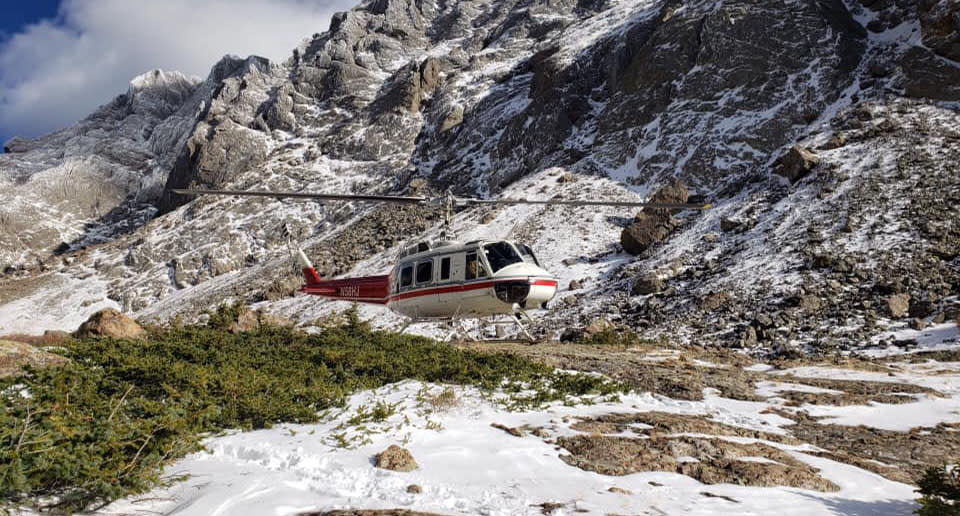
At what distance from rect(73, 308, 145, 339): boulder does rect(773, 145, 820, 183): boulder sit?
28282mm

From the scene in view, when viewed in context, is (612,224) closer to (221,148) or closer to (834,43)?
(834,43)

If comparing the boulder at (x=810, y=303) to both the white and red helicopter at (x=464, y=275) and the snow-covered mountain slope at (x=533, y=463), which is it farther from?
the snow-covered mountain slope at (x=533, y=463)

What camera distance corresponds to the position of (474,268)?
12734 millimetres

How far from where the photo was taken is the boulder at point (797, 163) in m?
25.8

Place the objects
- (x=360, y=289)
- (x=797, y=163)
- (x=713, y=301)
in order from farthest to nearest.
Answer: (x=797, y=163) < (x=713, y=301) < (x=360, y=289)

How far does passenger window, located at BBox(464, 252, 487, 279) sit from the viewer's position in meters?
12.6

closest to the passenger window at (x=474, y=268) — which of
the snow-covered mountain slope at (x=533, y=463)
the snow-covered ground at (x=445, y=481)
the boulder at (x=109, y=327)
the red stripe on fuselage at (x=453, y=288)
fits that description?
the red stripe on fuselage at (x=453, y=288)

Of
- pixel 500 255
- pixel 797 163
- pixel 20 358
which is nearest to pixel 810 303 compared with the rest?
pixel 500 255

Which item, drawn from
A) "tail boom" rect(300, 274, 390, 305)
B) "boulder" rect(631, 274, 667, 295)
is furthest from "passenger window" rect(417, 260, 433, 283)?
"boulder" rect(631, 274, 667, 295)

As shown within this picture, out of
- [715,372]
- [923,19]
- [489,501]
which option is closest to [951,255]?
[715,372]

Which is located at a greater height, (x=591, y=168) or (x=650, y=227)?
(x=591, y=168)

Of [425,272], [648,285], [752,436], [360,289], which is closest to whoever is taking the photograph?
[752,436]

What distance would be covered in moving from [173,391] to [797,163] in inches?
1131

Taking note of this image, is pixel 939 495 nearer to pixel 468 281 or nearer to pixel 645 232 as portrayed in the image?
pixel 468 281
